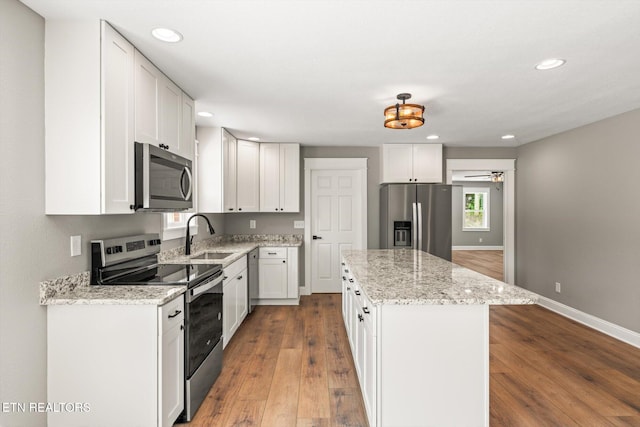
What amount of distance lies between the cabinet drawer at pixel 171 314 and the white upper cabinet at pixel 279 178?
2921 mm

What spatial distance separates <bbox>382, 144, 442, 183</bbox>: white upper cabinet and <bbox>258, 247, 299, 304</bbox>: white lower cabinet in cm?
186

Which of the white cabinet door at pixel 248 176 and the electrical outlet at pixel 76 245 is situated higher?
the white cabinet door at pixel 248 176

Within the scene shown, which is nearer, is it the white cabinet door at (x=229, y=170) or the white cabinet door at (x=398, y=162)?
the white cabinet door at (x=229, y=170)

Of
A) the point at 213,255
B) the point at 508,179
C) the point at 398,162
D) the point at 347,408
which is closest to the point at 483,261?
the point at 508,179

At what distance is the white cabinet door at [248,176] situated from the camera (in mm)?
4660

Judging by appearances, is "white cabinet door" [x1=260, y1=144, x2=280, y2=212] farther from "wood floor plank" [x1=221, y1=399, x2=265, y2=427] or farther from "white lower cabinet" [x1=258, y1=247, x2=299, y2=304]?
"wood floor plank" [x1=221, y1=399, x2=265, y2=427]

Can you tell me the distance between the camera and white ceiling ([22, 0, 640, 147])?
65.5 inches

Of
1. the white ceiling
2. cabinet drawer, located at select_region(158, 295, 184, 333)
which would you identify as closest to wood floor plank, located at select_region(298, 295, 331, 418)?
cabinet drawer, located at select_region(158, 295, 184, 333)

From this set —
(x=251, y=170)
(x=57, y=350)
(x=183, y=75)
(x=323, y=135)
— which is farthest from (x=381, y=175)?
(x=57, y=350)

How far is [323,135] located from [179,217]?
6.84 feet

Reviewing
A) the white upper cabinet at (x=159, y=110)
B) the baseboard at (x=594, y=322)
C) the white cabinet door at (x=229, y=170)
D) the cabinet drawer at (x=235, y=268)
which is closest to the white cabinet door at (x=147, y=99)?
the white upper cabinet at (x=159, y=110)

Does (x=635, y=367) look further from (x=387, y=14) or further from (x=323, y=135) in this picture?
(x=323, y=135)

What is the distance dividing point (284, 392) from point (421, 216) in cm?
308

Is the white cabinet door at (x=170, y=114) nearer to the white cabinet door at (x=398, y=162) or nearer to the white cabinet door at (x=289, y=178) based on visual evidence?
the white cabinet door at (x=289, y=178)
